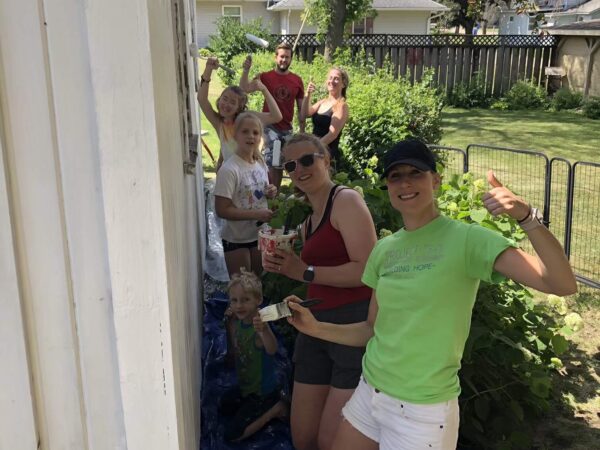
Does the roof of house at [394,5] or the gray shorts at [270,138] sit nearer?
the gray shorts at [270,138]

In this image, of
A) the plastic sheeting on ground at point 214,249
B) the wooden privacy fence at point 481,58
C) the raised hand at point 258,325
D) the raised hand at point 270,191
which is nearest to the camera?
the raised hand at point 258,325

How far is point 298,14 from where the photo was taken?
32.3 m

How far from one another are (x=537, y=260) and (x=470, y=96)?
63.7ft

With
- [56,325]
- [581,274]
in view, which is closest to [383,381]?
[56,325]

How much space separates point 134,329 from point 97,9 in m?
0.79

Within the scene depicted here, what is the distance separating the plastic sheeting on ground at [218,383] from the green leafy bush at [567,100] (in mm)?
16356

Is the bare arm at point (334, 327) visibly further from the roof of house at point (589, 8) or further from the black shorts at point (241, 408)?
the roof of house at point (589, 8)

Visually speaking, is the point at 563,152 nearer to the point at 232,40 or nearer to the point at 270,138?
the point at 270,138

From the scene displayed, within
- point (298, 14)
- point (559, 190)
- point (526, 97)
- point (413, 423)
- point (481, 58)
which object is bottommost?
point (559, 190)

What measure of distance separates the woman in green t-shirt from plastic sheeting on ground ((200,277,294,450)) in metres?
1.28

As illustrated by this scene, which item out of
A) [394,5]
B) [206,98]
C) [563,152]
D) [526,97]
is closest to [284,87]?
[206,98]

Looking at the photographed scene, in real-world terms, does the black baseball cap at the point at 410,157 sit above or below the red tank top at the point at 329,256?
above

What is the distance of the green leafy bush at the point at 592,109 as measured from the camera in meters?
17.3

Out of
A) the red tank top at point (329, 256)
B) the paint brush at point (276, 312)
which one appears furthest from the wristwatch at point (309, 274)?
the paint brush at point (276, 312)
